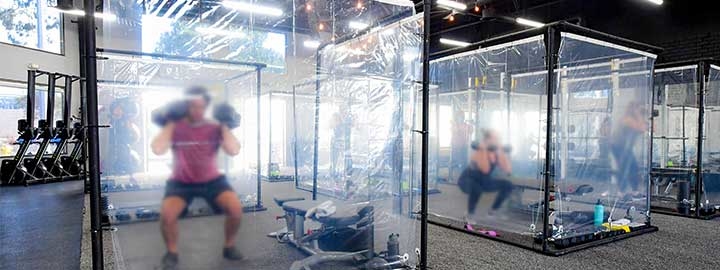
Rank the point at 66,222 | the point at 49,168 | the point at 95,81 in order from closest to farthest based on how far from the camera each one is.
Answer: the point at 95,81 → the point at 66,222 → the point at 49,168

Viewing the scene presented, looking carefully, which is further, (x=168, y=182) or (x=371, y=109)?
(x=371, y=109)

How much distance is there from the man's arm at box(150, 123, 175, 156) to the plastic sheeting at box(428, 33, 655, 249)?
314 centimetres

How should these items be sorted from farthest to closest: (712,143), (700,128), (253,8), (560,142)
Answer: (712,143) < (700,128) < (560,142) < (253,8)

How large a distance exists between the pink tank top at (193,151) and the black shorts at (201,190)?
0.02 meters

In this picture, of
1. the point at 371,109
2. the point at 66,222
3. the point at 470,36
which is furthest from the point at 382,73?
the point at 470,36

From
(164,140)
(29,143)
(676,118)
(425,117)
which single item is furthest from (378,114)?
(29,143)

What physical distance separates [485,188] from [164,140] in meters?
3.21

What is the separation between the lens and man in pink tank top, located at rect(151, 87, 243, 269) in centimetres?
198

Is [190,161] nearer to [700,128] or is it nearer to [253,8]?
[253,8]

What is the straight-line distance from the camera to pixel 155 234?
80.5 inches

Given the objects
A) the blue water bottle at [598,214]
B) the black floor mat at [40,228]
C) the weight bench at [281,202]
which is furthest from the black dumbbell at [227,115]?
the blue water bottle at [598,214]

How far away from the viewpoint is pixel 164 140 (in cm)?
197

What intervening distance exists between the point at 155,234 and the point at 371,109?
153 cm

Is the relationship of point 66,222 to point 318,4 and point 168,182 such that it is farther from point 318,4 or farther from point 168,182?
point 318,4
